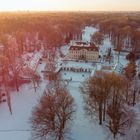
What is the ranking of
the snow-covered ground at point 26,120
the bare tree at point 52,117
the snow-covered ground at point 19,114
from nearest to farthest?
the bare tree at point 52,117
the snow-covered ground at point 26,120
the snow-covered ground at point 19,114

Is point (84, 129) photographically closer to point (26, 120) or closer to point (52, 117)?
point (52, 117)

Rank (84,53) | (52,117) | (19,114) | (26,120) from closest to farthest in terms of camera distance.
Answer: (52,117) < (26,120) < (19,114) < (84,53)

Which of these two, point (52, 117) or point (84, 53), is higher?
point (52, 117)

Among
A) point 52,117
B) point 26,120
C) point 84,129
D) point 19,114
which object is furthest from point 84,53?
point 52,117

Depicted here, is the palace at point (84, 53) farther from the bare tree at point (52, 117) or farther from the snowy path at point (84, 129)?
the bare tree at point (52, 117)

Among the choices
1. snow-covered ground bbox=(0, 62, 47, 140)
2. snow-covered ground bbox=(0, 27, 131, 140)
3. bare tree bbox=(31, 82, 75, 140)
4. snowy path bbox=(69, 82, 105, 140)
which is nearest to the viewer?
bare tree bbox=(31, 82, 75, 140)

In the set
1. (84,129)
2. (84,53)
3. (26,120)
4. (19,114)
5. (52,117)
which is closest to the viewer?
(52,117)

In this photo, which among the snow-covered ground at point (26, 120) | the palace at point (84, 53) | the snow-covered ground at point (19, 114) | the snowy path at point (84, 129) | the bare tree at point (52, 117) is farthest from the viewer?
the palace at point (84, 53)

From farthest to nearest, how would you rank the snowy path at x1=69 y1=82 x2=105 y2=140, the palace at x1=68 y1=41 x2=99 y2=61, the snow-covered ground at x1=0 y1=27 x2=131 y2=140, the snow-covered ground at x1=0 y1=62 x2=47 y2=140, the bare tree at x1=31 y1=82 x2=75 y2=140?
the palace at x1=68 y1=41 x2=99 y2=61
the snow-covered ground at x1=0 y1=62 x2=47 y2=140
the snow-covered ground at x1=0 y1=27 x2=131 y2=140
the snowy path at x1=69 y1=82 x2=105 y2=140
the bare tree at x1=31 y1=82 x2=75 y2=140

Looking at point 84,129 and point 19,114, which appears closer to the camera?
point 84,129

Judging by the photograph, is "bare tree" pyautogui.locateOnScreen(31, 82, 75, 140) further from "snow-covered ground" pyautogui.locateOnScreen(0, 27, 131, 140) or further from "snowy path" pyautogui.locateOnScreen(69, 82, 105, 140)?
"snow-covered ground" pyautogui.locateOnScreen(0, 27, 131, 140)

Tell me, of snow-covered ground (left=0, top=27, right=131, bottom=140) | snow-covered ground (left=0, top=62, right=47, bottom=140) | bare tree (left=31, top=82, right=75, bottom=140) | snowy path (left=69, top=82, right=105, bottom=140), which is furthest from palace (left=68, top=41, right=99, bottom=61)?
bare tree (left=31, top=82, right=75, bottom=140)

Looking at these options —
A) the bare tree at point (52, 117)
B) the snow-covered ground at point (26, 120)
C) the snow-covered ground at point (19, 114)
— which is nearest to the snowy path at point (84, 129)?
the snow-covered ground at point (26, 120)

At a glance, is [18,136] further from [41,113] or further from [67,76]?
[67,76]
